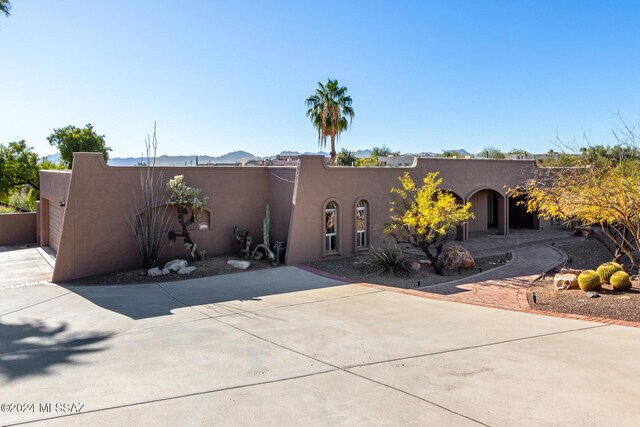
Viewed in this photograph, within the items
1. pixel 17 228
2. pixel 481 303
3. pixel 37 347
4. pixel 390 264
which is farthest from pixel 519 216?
pixel 17 228

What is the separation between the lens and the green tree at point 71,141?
119ft

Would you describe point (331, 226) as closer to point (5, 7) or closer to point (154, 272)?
point (154, 272)

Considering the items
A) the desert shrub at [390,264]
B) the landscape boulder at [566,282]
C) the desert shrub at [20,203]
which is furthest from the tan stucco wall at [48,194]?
the landscape boulder at [566,282]

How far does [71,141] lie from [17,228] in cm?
1011

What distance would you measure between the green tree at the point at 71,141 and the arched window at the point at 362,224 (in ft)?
76.0

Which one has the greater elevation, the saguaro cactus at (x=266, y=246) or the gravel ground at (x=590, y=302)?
the saguaro cactus at (x=266, y=246)

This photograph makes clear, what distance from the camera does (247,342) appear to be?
9992 millimetres

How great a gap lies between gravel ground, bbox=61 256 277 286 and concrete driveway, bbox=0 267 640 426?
3458 mm

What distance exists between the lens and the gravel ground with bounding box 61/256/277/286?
1755cm

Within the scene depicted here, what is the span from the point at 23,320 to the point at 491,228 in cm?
2674

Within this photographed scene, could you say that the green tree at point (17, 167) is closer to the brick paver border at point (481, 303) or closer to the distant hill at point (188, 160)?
the distant hill at point (188, 160)

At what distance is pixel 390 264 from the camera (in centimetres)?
1828

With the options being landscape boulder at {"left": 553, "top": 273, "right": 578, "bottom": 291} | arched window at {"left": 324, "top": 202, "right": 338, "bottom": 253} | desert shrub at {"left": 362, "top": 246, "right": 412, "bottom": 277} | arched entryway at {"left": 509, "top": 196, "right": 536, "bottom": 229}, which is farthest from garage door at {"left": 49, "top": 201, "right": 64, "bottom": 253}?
arched entryway at {"left": 509, "top": 196, "right": 536, "bottom": 229}

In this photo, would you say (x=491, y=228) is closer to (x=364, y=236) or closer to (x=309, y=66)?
(x=364, y=236)
